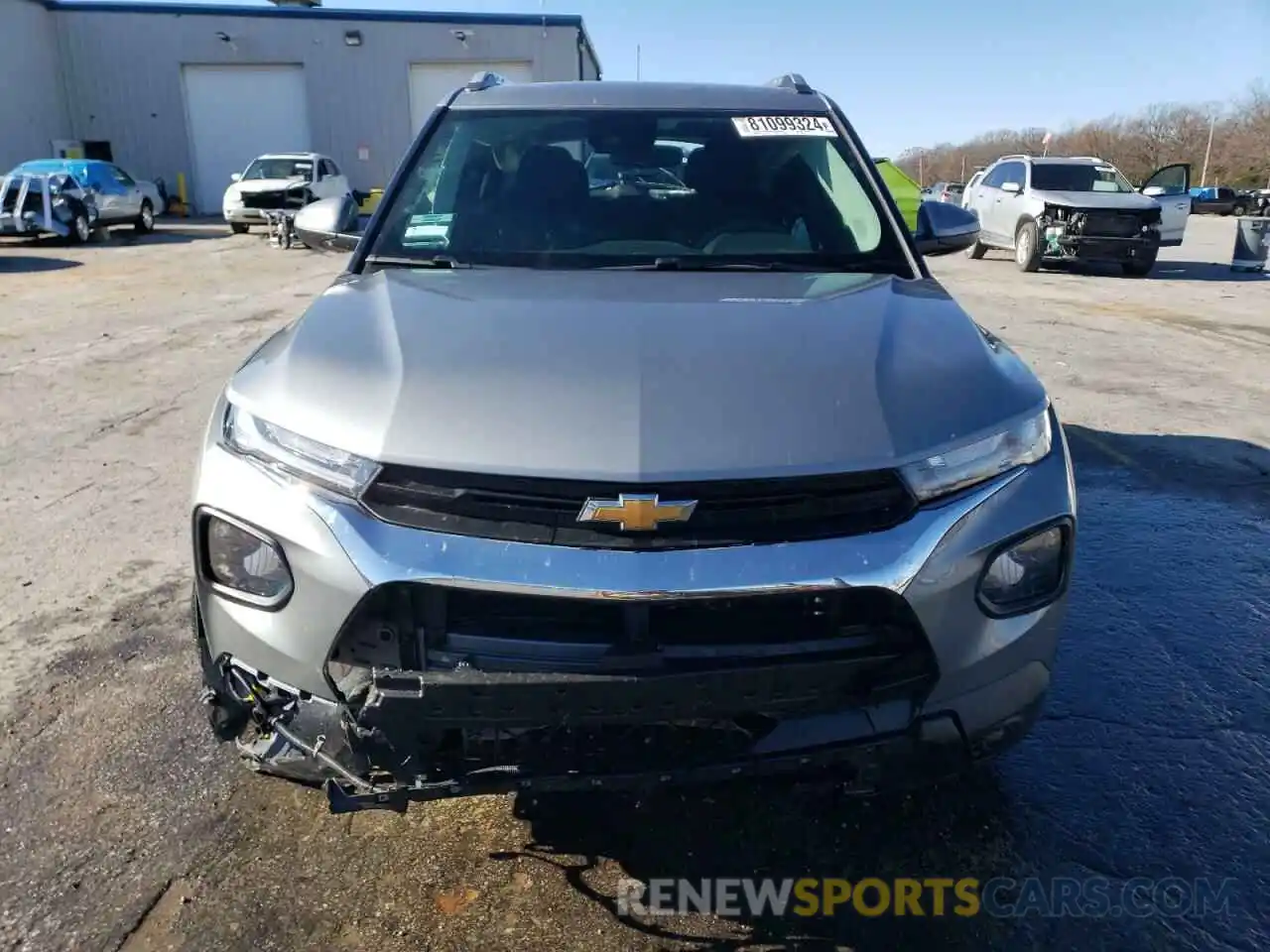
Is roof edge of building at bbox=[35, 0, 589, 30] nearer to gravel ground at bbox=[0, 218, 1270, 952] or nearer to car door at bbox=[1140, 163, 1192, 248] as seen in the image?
car door at bbox=[1140, 163, 1192, 248]

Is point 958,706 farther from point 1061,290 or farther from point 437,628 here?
point 1061,290

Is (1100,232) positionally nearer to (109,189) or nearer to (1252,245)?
(1252,245)

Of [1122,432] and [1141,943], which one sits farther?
[1122,432]

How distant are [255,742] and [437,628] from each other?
1.71 ft

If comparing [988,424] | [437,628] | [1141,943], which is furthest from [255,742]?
[1141,943]

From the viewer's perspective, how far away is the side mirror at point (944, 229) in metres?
3.61

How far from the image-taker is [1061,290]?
44.4ft

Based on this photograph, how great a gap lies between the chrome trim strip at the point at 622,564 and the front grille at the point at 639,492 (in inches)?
0.9

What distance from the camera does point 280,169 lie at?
22766 mm

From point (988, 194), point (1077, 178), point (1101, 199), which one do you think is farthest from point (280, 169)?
point (1101, 199)

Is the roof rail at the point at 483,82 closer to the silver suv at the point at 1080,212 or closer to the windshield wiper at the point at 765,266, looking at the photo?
the windshield wiper at the point at 765,266

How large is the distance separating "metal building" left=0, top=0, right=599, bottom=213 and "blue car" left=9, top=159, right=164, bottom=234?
10.9 meters

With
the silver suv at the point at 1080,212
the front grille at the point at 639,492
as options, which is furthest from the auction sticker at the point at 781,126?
the silver suv at the point at 1080,212

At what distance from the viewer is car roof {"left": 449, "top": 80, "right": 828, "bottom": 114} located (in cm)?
346
